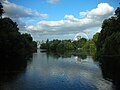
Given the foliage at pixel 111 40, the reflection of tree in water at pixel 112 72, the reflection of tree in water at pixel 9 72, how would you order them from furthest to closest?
the foliage at pixel 111 40 → the reflection of tree in water at pixel 9 72 → the reflection of tree in water at pixel 112 72

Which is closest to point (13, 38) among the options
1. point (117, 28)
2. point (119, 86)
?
point (117, 28)

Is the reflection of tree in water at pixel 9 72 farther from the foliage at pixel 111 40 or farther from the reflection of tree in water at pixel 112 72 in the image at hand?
the foliage at pixel 111 40

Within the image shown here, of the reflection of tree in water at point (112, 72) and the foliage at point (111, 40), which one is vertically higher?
the foliage at point (111, 40)

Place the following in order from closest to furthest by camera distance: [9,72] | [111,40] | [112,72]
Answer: [112,72], [9,72], [111,40]

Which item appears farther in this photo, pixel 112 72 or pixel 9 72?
pixel 9 72

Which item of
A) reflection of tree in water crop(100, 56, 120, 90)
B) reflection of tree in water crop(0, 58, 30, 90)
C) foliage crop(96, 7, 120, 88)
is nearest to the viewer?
reflection of tree in water crop(100, 56, 120, 90)

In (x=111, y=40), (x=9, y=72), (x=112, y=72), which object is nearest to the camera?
(x=112, y=72)

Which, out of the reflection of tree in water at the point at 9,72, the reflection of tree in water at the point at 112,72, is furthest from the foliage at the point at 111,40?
the reflection of tree in water at the point at 9,72

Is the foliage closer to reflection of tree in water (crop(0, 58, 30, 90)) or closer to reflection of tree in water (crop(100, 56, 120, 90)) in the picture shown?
reflection of tree in water (crop(100, 56, 120, 90))

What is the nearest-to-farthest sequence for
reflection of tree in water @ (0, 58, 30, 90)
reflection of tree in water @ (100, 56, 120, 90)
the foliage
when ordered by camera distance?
reflection of tree in water @ (100, 56, 120, 90), reflection of tree in water @ (0, 58, 30, 90), the foliage

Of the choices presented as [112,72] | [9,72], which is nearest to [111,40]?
[112,72]

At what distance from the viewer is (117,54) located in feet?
269

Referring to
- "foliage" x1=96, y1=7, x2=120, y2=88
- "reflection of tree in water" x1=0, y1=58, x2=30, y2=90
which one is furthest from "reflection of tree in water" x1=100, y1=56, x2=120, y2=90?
"foliage" x1=96, y1=7, x2=120, y2=88

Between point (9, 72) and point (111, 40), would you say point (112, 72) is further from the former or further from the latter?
point (111, 40)
